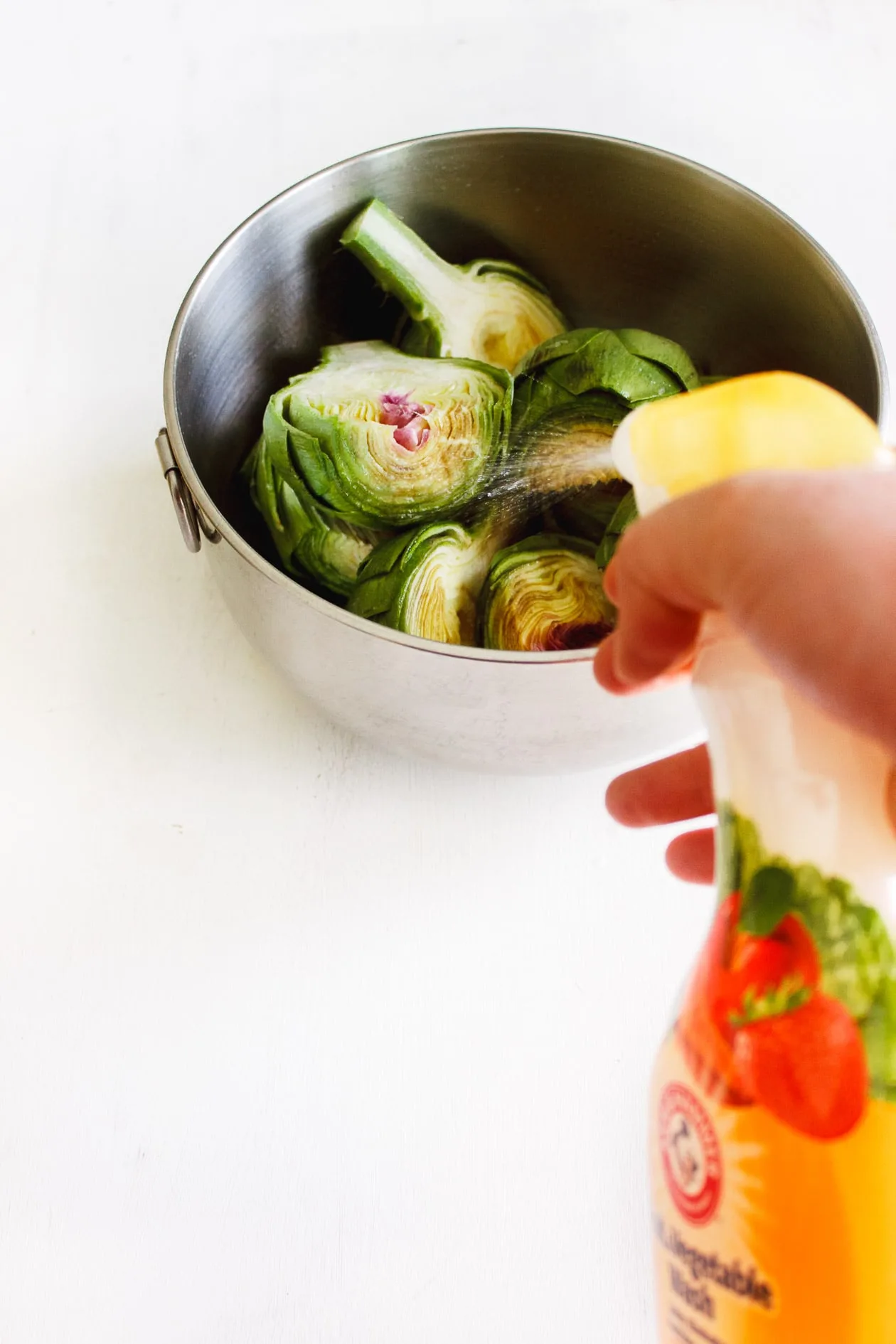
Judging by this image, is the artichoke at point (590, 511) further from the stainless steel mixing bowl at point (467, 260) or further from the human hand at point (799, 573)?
the human hand at point (799, 573)

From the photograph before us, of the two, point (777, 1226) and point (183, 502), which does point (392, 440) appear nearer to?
Answer: point (183, 502)

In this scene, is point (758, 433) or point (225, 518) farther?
point (225, 518)

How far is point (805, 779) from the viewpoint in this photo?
0.37 m

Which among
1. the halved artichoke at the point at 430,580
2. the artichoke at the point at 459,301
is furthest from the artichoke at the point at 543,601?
the artichoke at the point at 459,301

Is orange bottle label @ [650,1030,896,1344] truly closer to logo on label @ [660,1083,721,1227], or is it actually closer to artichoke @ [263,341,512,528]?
A: logo on label @ [660,1083,721,1227]

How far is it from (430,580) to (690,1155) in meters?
0.37

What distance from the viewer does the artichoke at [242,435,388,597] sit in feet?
2.28

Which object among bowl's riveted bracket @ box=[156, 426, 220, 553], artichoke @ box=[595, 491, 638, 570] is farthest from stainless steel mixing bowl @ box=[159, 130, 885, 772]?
artichoke @ box=[595, 491, 638, 570]

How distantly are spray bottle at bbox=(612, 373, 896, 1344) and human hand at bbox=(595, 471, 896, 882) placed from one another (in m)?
0.03

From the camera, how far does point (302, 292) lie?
2.59ft

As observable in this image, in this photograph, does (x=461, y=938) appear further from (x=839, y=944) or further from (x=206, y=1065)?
(x=839, y=944)

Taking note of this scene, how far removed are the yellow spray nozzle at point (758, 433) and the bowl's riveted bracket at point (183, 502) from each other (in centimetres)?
29

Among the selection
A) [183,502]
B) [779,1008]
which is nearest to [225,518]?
[183,502]

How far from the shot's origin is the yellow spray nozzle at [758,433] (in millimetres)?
360
